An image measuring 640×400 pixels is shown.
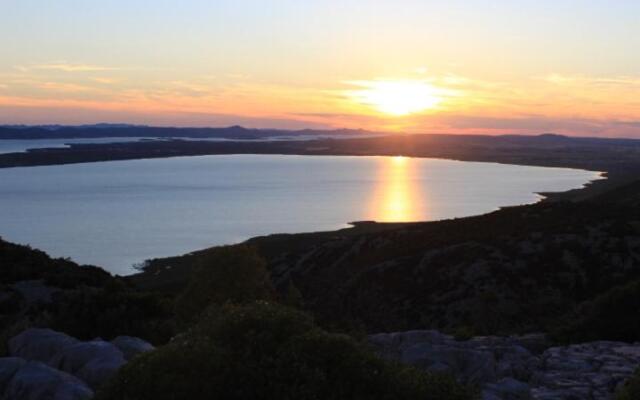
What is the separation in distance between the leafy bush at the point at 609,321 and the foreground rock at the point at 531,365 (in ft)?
5.10

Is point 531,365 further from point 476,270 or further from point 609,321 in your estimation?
point 476,270

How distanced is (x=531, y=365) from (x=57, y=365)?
13159mm

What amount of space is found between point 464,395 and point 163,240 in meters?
91.7

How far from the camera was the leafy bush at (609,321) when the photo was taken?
25.3 metres

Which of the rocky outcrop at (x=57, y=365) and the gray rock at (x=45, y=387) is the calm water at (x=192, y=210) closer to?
the rocky outcrop at (x=57, y=365)

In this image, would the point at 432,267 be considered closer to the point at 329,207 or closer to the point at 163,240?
the point at 163,240

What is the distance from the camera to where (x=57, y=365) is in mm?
16453

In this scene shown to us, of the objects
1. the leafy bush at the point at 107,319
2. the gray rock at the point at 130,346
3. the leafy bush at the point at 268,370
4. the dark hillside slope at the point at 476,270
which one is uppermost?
the leafy bush at the point at 268,370

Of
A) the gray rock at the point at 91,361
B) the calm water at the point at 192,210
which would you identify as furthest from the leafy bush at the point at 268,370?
the calm water at the point at 192,210

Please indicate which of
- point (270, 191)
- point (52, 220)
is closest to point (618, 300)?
point (52, 220)

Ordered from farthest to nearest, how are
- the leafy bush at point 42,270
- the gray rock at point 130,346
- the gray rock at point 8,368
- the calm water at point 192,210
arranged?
the calm water at point 192,210, the leafy bush at point 42,270, the gray rock at point 130,346, the gray rock at point 8,368

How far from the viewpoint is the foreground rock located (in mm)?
17328

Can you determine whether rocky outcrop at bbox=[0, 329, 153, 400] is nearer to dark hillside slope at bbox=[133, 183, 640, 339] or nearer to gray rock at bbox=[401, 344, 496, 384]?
gray rock at bbox=[401, 344, 496, 384]

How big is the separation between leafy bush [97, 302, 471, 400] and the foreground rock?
4395 millimetres
